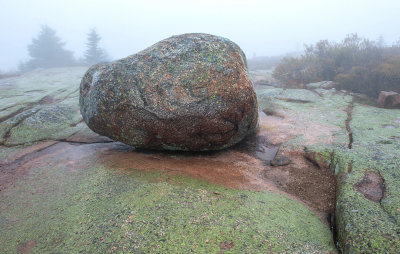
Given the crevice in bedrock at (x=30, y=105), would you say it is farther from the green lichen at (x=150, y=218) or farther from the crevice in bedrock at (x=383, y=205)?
the crevice in bedrock at (x=383, y=205)

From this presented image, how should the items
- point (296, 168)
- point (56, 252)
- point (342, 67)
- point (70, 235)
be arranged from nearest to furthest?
1. point (56, 252)
2. point (70, 235)
3. point (296, 168)
4. point (342, 67)

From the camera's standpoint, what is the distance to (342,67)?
1257cm

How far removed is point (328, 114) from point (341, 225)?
5.44 metres

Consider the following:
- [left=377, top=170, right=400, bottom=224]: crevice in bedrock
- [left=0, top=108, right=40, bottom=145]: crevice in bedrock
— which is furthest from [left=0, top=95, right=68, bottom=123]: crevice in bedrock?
[left=377, top=170, right=400, bottom=224]: crevice in bedrock

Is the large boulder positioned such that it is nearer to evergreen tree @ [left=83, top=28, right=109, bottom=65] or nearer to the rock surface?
the rock surface

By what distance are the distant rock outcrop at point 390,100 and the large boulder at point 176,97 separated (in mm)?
6398

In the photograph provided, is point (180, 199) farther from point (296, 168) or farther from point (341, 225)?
point (296, 168)

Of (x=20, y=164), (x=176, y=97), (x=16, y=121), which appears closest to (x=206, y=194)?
(x=176, y=97)

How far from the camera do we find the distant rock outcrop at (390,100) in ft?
26.2

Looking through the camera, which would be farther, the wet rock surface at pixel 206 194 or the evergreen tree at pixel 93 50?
the evergreen tree at pixel 93 50

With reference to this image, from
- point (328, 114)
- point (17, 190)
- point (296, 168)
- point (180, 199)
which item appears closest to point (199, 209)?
point (180, 199)

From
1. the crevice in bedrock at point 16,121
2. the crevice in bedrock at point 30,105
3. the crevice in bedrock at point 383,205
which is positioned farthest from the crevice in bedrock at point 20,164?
the crevice in bedrock at point 383,205

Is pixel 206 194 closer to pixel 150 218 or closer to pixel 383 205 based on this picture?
pixel 150 218

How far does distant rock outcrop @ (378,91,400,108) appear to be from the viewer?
26.2ft
